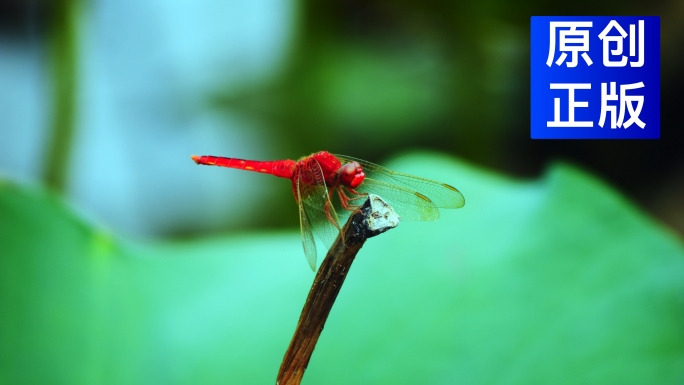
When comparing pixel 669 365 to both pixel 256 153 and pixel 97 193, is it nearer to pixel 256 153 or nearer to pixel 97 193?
pixel 256 153

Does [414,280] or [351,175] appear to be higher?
[351,175]

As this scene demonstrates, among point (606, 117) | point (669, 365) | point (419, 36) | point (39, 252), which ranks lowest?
point (669, 365)

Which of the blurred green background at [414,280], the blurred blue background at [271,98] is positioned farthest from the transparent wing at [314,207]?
the blurred blue background at [271,98]

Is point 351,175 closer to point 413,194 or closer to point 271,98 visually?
point 413,194

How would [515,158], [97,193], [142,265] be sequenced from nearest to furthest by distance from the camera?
[142,265] → [515,158] → [97,193]

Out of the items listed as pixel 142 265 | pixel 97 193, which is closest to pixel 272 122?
pixel 97 193

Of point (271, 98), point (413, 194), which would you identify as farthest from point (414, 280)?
point (271, 98)

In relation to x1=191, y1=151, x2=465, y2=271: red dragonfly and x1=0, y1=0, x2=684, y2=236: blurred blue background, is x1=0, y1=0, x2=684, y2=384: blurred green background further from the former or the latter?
x1=191, y1=151, x2=465, y2=271: red dragonfly

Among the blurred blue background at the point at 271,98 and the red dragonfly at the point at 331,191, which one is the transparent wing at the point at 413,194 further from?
the blurred blue background at the point at 271,98
